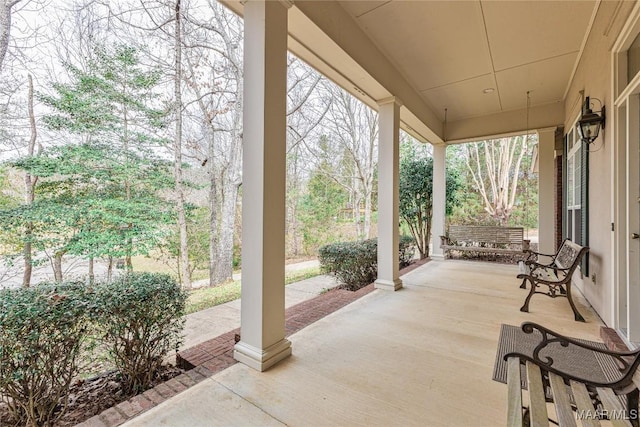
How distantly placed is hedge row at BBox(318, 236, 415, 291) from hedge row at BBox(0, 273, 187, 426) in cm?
290

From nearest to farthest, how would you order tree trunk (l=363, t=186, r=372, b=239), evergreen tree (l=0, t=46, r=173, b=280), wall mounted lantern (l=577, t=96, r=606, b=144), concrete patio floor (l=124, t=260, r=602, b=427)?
1. concrete patio floor (l=124, t=260, r=602, b=427)
2. wall mounted lantern (l=577, t=96, r=606, b=144)
3. evergreen tree (l=0, t=46, r=173, b=280)
4. tree trunk (l=363, t=186, r=372, b=239)

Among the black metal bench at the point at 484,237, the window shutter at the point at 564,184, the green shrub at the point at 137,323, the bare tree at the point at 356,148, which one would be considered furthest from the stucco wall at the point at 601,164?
the bare tree at the point at 356,148

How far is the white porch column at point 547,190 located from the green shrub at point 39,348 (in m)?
7.11

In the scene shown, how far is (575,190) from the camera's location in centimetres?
425

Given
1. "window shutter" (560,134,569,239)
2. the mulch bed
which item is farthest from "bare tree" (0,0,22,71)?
"window shutter" (560,134,569,239)

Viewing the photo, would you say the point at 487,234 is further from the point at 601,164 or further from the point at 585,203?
the point at 601,164

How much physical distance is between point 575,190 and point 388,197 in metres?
2.93

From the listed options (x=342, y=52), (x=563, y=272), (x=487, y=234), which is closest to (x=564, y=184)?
(x=487, y=234)

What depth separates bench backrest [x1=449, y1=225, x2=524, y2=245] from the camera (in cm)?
605

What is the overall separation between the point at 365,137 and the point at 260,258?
9.11m

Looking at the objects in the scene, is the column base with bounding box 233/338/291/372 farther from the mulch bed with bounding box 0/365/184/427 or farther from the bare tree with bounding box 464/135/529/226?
the bare tree with bounding box 464/135/529/226

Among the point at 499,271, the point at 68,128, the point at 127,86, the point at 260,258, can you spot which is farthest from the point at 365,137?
the point at 260,258

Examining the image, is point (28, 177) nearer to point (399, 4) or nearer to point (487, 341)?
point (399, 4)

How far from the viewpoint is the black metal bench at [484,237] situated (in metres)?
5.98
